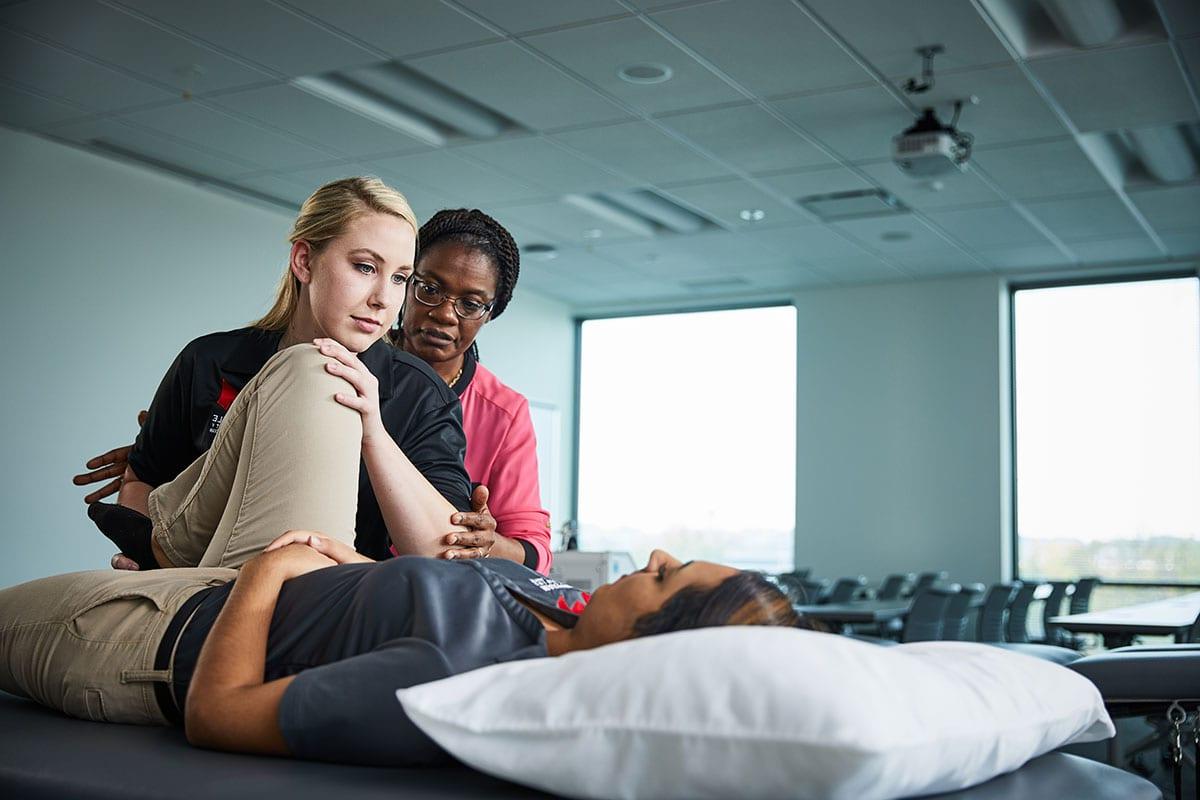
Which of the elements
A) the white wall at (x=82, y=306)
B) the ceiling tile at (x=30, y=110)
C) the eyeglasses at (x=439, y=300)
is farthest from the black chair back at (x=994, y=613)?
the ceiling tile at (x=30, y=110)

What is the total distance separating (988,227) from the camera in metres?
7.50

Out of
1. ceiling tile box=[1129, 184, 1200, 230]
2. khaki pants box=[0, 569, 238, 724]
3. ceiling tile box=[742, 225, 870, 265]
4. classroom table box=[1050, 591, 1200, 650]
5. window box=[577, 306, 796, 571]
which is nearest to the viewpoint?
khaki pants box=[0, 569, 238, 724]

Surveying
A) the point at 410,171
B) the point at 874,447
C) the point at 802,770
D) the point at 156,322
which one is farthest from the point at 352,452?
the point at 874,447

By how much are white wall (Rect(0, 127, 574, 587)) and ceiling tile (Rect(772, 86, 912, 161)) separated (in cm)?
366

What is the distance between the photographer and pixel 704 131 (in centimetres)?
585

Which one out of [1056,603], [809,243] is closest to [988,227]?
[809,243]

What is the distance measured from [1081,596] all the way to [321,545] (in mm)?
7156

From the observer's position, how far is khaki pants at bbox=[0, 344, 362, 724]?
4.42 feet

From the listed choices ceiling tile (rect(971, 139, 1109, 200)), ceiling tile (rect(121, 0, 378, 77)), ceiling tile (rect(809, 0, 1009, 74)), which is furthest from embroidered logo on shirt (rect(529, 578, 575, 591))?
ceiling tile (rect(971, 139, 1109, 200))

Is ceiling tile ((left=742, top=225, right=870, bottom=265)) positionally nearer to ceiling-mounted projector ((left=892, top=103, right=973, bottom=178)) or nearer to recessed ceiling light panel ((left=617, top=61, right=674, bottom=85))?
ceiling-mounted projector ((left=892, top=103, right=973, bottom=178))

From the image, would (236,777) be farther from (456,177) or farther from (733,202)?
(733,202)

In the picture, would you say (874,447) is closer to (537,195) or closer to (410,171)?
(537,195)

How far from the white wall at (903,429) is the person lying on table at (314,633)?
7881mm

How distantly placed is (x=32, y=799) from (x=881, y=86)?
15.8 ft
